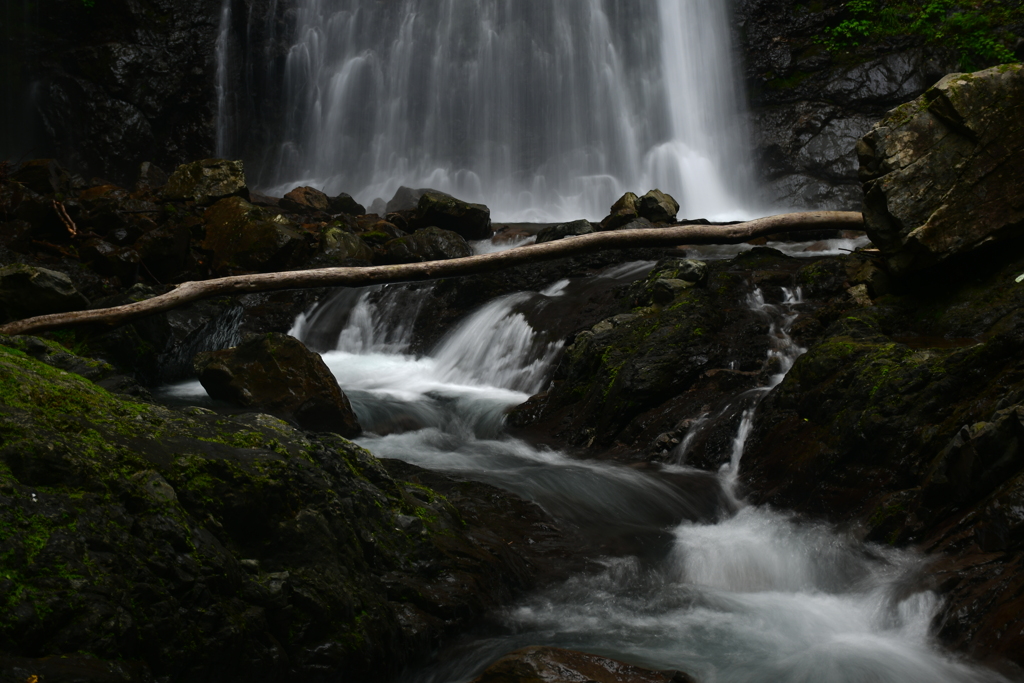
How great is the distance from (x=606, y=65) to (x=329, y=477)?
22.1 m

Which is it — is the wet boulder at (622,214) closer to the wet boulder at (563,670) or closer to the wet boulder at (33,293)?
the wet boulder at (33,293)

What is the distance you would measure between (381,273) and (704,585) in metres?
4.29

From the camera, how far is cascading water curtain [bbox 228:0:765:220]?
69.1 ft

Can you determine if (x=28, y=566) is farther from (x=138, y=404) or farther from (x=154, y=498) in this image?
(x=138, y=404)

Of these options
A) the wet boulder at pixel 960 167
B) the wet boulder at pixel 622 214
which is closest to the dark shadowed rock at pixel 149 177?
the wet boulder at pixel 622 214

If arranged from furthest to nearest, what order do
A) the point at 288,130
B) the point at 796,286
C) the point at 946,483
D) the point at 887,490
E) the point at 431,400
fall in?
the point at 288,130 → the point at 431,400 → the point at 796,286 → the point at 887,490 → the point at 946,483

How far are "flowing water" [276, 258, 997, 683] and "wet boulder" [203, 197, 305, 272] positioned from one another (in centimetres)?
603

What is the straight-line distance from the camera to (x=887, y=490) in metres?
4.36

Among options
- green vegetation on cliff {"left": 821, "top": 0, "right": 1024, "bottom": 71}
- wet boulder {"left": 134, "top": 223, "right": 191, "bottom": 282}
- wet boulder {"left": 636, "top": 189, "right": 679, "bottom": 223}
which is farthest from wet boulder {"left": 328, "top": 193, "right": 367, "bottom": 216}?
green vegetation on cliff {"left": 821, "top": 0, "right": 1024, "bottom": 71}

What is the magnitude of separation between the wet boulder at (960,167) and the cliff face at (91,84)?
79.3 feet

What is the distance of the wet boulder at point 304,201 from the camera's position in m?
18.0

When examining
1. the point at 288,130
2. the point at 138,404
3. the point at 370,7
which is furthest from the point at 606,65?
the point at 138,404

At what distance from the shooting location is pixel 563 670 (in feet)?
9.13

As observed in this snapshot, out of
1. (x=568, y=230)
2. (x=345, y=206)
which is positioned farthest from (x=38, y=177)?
(x=568, y=230)
